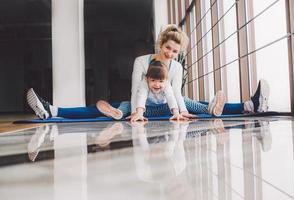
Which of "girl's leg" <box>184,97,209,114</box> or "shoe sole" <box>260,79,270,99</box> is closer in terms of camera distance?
"shoe sole" <box>260,79,270,99</box>

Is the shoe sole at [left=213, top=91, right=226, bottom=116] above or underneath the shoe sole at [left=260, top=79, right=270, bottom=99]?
underneath

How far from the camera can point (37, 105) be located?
9.74 ft

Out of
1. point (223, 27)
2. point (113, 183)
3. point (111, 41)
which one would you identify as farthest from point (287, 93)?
point (111, 41)

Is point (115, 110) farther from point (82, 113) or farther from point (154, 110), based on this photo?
point (82, 113)

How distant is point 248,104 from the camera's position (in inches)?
111

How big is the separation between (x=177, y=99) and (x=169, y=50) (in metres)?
0.36

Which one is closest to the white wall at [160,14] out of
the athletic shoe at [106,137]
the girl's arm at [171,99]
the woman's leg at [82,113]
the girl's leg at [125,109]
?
the woman's leg at [82,113]

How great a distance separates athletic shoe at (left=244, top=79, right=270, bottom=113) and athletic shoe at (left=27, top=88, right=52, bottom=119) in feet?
5.59

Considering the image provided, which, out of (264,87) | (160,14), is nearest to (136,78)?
(264,87)

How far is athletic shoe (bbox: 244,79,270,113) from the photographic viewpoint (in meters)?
2.55

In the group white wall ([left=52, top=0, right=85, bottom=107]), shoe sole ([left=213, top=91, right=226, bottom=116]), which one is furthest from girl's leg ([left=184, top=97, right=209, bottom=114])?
white wall ([left=52, top=0, right=85, bottom=107])

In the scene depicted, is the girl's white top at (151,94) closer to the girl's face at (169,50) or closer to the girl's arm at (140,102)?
the girl's arm at (140,102)

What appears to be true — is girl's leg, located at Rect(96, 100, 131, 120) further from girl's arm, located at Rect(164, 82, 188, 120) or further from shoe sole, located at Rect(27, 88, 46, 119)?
shoe sole, located at Rect(27, 88, 46, 119)

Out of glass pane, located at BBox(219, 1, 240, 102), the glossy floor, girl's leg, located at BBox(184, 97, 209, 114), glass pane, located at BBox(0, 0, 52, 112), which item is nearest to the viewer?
the glossy floor
